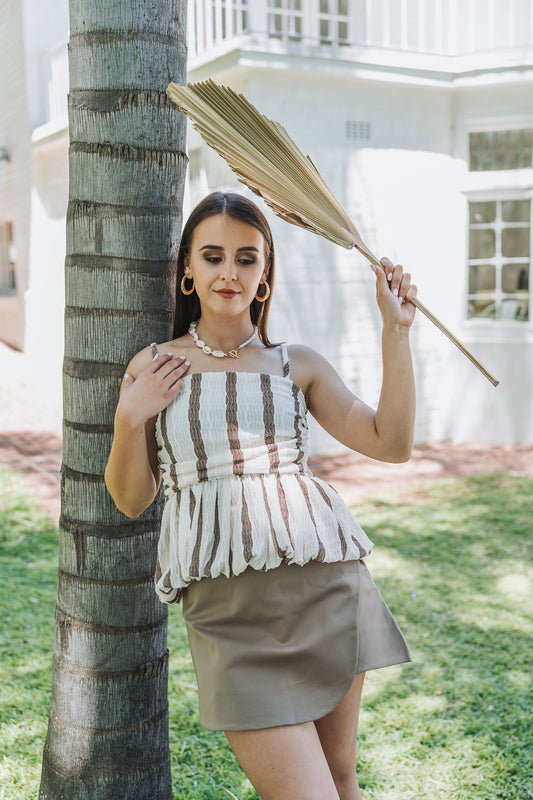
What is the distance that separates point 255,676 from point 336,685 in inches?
8.1

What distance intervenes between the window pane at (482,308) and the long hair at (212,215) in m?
6.95

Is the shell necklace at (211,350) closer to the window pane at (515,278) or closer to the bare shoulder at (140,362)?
the bare shoulder at (140,362)

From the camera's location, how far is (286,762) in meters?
1.82

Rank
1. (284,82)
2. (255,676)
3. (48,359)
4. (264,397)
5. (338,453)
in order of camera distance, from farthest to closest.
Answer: (48,359) → (338,453) → (284,82) → (264,397) → (255,676)

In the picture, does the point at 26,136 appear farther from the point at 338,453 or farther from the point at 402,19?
the point at 338,453

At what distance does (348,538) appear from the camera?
2043 mm

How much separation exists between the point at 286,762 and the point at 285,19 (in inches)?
290

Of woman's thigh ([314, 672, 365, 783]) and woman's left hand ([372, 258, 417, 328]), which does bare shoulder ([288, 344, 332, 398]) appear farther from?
woman's thigh ([314, 672, 365, 783])

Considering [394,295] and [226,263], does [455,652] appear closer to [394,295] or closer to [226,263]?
[394,295]

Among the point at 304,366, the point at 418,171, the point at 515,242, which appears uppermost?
the point at 418,171

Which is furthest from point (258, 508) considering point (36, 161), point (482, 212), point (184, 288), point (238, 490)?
point (36, 161)

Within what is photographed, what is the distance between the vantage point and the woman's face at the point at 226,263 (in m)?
2.07

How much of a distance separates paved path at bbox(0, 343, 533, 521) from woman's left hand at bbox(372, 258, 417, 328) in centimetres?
476

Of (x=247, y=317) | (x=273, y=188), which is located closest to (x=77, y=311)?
(x=247, y=317)
